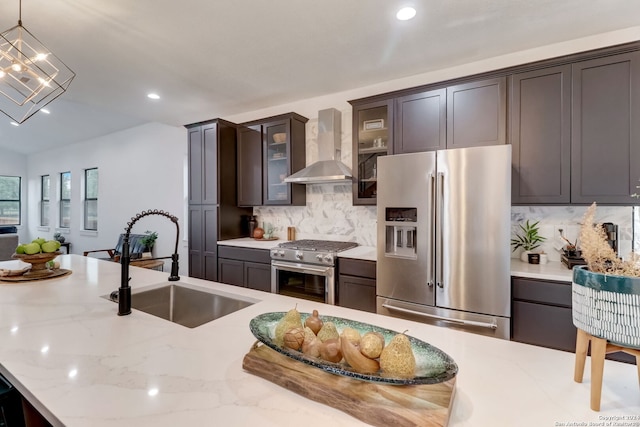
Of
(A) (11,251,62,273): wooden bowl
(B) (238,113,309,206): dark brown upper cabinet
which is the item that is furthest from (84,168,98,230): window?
(A) (11,251,62,273): wooden bowl

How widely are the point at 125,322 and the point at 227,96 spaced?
3027mm

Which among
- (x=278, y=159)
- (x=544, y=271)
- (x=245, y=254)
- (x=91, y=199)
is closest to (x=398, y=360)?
(x=544, y=271)

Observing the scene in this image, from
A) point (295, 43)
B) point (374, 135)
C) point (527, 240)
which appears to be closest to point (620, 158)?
point (527, 240)

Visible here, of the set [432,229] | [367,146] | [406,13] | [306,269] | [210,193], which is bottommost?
[306,269]

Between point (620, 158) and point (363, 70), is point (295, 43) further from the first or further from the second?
point (620, 158)

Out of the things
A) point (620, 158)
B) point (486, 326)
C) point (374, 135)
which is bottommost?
point (486, 326)

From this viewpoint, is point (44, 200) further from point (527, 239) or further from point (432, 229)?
point (527, 239)

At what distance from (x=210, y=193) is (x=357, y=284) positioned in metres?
2.22

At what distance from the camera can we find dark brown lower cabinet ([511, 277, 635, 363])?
191 centimetres

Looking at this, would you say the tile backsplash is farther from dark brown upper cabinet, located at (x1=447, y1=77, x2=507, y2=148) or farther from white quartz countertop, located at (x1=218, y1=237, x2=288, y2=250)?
white quartz countertop, located at (x1=218, y1=237, x2=288, y2=250)

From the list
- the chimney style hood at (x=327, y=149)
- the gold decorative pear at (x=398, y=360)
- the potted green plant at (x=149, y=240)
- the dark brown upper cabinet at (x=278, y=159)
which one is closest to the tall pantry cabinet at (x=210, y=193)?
the dark brown upper cabinet at (x=278, y=159)

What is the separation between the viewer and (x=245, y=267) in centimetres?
344

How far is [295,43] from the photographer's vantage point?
95.4 inches

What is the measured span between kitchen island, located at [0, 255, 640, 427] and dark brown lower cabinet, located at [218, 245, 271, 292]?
2.00 m
